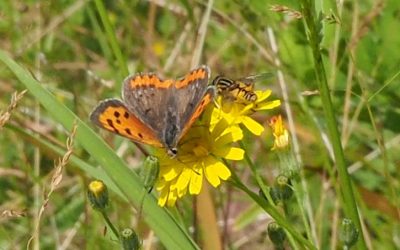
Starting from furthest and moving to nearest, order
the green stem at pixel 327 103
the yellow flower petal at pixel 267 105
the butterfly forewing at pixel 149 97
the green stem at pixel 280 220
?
1. the butterfly forewing at pixel 149 97
2. the yellow flower petal at pixel 267 105
3. the green stem at pixel 280 220
4. the green stem at pixel 327 103

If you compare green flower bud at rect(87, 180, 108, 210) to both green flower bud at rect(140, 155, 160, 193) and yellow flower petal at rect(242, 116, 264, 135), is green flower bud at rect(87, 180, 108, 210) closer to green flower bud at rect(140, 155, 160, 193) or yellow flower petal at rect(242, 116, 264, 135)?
green flower bud at rect(140, 155, 160, 193)

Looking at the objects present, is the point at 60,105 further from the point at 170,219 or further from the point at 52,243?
the point at 52,243

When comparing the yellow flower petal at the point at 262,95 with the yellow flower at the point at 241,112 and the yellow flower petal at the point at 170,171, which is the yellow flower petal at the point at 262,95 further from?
the yellow flower petal at the point at 170,171

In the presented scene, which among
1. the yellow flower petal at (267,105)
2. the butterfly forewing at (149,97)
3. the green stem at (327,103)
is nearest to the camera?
the green stem at (327,103)

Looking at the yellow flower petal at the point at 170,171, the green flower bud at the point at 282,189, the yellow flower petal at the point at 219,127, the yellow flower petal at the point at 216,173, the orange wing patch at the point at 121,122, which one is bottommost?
the green flower bud at the point at 282,189

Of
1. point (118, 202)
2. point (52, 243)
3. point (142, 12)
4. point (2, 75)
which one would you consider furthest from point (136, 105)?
point (142, 12)

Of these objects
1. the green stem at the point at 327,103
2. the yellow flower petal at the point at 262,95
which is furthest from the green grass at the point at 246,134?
the yellow flower petal at the point at 262,95

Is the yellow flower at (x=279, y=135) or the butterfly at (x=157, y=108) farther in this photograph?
the yellow flower at (x=279, y=135)

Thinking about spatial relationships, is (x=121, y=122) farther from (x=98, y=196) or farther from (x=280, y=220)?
(x=280, y=220)
